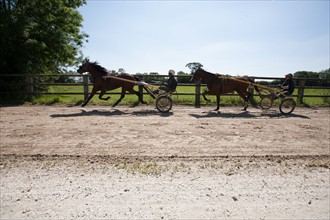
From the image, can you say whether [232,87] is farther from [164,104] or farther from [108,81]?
[108,81]

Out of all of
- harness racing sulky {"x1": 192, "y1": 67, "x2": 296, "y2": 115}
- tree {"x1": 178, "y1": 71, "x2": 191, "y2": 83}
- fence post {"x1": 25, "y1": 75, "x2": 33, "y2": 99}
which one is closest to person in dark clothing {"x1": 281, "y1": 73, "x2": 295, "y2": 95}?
harness racing sulky {"x1": 192, "y1": 67, "x2": 296, "y2": 115}

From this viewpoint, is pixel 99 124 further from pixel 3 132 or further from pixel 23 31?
pixel 23 31

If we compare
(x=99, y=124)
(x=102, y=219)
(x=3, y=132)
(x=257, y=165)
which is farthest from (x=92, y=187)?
(x=3, y=132)

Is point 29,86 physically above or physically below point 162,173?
above

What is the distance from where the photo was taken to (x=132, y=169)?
160 inches

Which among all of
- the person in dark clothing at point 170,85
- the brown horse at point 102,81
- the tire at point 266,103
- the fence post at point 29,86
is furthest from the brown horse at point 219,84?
the fence post at point 29,86

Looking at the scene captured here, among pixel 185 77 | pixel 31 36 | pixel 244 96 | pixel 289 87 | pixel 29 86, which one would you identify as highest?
pixel 31 36

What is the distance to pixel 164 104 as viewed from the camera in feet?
32.4

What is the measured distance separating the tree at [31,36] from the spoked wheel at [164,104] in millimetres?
8267

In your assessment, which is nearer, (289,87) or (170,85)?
(170,85)

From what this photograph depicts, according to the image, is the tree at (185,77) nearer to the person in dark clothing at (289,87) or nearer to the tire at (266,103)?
the tire at (266,103)

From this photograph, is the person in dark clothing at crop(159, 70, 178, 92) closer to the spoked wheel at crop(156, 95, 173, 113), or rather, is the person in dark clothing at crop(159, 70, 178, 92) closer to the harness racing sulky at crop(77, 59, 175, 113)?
the harness racing sulky at crop(77, 59, 175, 113)

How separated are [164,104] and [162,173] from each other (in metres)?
6.08

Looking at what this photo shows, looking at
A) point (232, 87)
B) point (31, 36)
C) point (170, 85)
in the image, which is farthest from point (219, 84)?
point (31, 36)
